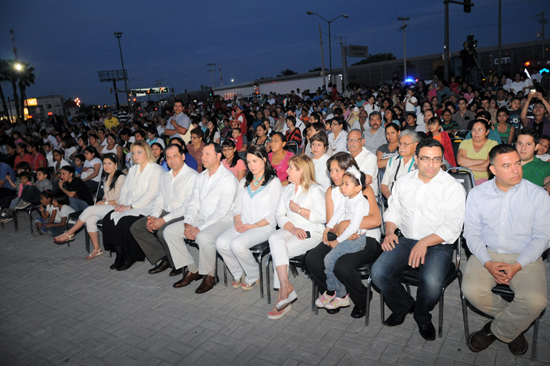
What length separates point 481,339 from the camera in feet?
9.71

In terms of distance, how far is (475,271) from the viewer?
3.11 meters

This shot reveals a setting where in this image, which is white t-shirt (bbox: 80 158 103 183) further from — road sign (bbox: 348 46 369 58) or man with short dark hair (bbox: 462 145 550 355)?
road sign (bbox: 348 46 369 58)

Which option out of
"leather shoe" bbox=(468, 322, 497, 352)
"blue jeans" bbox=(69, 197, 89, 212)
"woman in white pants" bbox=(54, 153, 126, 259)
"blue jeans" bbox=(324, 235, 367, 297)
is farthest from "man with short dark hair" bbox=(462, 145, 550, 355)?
"blue jeans" bbox=(69, 197, 89, 212)

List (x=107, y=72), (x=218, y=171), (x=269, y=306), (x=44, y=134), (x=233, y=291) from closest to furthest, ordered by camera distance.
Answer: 1. (x=269, y=306)
2. (x=233, y=291)
3. (x=218, y=171)
4. (x=44, y=134)
5. (x=107, y=72)

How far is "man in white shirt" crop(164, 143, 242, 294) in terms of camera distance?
461 cm

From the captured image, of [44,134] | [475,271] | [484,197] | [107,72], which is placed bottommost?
[475,271]

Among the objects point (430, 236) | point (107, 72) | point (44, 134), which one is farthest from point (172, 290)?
point (107, 72)

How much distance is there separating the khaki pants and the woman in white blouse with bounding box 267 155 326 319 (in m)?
1.50

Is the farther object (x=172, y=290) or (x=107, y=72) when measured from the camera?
(x=107, y=72)

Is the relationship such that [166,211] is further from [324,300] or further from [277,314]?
[324,300]

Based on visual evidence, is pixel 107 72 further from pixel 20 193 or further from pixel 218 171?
pixel 218 171

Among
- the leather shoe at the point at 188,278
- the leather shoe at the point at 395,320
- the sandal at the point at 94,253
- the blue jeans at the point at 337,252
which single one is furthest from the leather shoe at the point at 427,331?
the sandal at the point at 94,253

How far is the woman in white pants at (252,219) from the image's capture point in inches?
166

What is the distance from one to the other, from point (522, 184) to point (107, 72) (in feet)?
222
